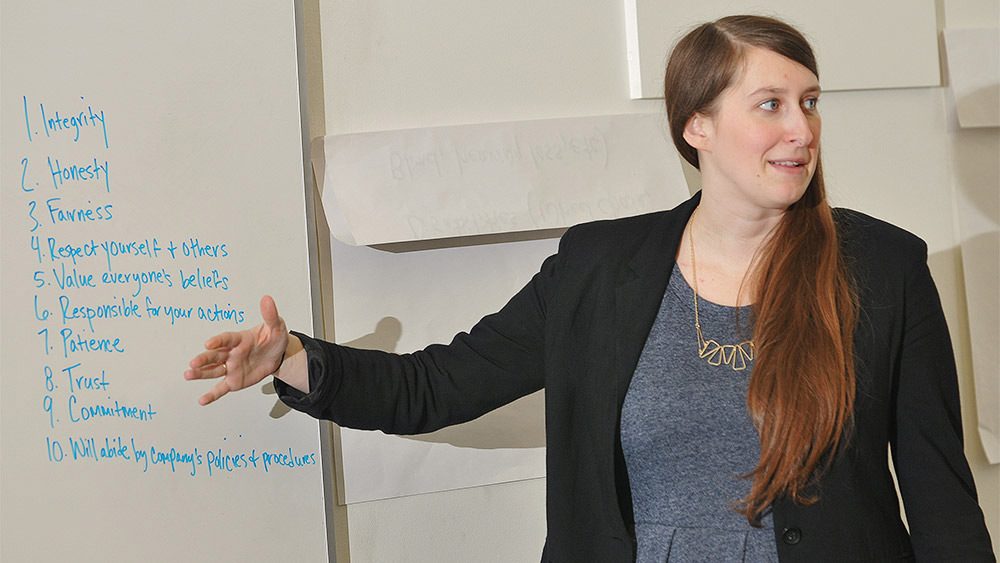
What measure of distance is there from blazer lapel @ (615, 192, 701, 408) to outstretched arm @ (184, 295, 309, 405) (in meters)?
0.45

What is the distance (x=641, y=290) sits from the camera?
129 cm

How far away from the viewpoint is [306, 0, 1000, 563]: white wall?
161cm

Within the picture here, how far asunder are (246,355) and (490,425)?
0.59m

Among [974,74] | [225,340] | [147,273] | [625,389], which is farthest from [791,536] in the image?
[974,74]

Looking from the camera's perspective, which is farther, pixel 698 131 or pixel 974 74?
pixel 974 74

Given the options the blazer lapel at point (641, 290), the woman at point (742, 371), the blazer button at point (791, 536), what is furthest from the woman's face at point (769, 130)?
the blazer button at point (791, 536)

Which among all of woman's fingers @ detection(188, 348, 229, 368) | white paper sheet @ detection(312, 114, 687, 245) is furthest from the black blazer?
white paper sheet @ detection(312, 114, 687, 245)

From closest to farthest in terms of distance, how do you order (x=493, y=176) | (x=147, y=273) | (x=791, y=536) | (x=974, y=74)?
(x=791, y=536), (x=147, y=273), (x=493, y=176), (x=974, y=74)

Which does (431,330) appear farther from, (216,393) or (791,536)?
(791,536)

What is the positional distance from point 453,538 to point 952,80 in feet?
4.49

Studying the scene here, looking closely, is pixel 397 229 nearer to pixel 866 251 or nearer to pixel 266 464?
pixel 266 464

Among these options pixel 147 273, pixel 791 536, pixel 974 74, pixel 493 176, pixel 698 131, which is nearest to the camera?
pixel 791 536

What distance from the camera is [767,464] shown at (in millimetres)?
1154

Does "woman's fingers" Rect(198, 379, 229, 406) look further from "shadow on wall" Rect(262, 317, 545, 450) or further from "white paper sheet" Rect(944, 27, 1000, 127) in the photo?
"white paper sheet" Rect(944, 27, 1000, 127)
